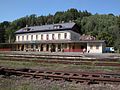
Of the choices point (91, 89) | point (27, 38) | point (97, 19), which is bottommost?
point (91, 89)

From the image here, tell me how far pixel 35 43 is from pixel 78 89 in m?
60.1

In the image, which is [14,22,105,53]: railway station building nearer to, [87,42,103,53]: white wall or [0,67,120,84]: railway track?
[87,42,103,53]: white wall

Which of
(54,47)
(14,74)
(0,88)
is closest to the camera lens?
(0,88)

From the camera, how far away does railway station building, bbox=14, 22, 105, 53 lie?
60.1 m

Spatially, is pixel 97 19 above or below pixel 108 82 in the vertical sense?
above

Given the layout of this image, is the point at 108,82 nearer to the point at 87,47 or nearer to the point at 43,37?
the point at 87,47

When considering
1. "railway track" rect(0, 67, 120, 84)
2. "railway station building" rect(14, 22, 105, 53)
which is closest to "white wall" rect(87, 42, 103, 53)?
"railway station building" rect(14, 22, 105, 53)

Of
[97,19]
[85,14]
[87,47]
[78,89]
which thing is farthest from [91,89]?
[85,14]

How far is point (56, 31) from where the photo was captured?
69.8 metres

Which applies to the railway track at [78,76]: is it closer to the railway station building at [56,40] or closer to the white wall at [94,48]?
the white wall at [94,48]

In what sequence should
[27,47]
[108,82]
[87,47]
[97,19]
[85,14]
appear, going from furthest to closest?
[85,14] < [97,19] < [27,47] < [87,47] < [108,82]

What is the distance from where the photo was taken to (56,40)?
68125 millimetres

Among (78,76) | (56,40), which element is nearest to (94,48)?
(56,40)

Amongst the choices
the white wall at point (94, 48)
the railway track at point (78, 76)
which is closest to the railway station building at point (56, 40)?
the white wall at point (94, 48)
